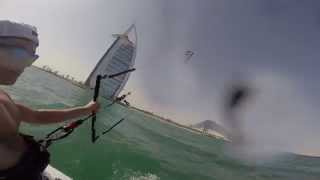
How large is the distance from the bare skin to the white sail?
91123mm

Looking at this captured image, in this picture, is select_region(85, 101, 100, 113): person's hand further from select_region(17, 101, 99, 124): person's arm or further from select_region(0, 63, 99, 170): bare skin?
select_region(0, 63, 99, 170): bare skin

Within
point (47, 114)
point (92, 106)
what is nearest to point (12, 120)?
point (47, 114)

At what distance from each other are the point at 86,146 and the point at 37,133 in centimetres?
331

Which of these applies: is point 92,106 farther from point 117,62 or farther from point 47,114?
point 117,62

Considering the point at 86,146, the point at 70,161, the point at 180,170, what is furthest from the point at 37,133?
the point at 180,170

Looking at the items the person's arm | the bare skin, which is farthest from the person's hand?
the bare skin

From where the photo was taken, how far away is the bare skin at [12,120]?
9.19 ft

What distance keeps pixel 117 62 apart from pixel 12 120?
102m

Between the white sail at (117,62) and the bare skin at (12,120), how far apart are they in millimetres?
91123

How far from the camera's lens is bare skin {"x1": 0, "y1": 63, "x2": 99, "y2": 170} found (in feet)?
9.19

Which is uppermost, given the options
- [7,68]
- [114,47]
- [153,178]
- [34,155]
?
[114,47]

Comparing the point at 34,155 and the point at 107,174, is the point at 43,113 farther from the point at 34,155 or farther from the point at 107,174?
the point at 107,174

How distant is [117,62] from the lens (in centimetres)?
10369

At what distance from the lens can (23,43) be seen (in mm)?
2840
